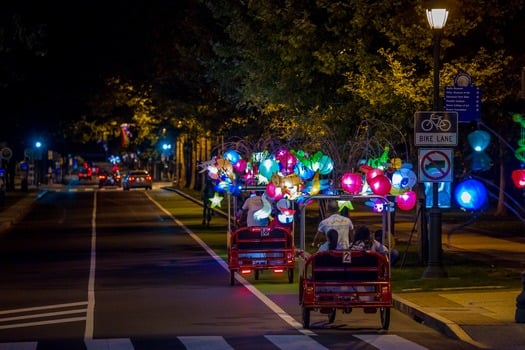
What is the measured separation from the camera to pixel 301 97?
28.8 meters

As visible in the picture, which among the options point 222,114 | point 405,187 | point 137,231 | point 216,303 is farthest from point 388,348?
point 222,114

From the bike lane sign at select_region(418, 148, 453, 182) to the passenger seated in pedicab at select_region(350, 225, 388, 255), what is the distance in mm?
4830

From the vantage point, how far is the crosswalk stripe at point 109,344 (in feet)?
45.7

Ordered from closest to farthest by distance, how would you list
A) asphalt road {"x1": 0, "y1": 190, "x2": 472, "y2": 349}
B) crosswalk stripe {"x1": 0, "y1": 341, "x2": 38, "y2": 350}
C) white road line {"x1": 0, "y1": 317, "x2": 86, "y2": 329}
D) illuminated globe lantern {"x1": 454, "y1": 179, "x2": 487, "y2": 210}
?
crosswalk stripe {"x1": 0, "y1": 341, "x2": 38, "y2": 350}
asphalt road {"x1": 0, "y1": 190, "x2": 472, "y2": 349}
white road line {"x1": 0, "y1": 317, "x2": 86, "y2": 329}
illuminated globe lantern {"x1": 454, "y1": 179, "x2": 487, "y2": 210}

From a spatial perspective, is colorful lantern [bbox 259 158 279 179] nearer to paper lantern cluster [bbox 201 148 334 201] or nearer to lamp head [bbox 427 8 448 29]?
paper lantern cluster [bbox 201 148 334 201]

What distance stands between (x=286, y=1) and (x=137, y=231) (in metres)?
15.1

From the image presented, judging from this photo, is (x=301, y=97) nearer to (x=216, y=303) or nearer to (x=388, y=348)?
(x=216, y=303)

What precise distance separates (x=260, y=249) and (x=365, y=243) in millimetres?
5484

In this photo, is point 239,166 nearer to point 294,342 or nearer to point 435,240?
point 435,240

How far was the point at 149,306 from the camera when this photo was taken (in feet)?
61.0

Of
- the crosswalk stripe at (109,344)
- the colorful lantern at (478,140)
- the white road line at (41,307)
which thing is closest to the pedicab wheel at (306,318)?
the crosswalk stripe at (109,344)

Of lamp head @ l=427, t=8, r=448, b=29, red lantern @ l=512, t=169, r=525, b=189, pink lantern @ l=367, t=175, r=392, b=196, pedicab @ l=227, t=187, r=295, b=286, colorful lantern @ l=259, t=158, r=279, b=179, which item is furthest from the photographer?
colorful lantern @ l=259, t=158, r=279, b=179

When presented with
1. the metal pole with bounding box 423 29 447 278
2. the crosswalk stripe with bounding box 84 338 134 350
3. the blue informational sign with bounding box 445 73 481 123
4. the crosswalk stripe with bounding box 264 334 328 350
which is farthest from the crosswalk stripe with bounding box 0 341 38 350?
the blue informational sign with bounding box 445 73 481 123

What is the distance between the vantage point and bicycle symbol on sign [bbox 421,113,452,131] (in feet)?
70.0
